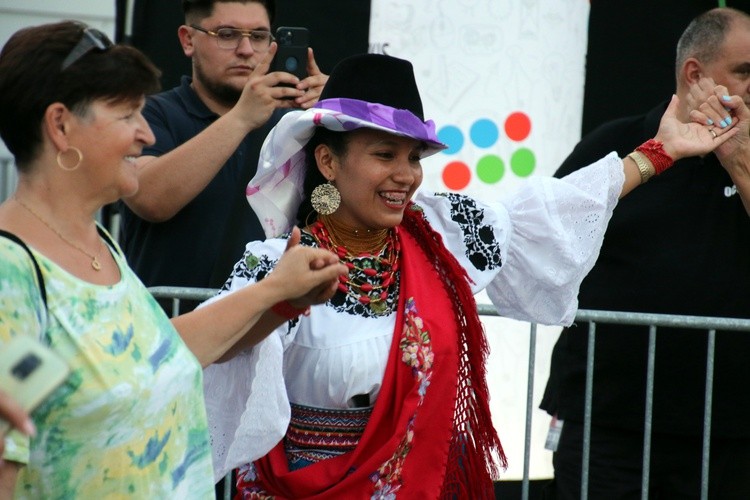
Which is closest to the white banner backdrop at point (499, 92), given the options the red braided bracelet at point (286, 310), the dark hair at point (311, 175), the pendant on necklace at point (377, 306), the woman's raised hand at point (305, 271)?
the dark hair at point (311, 175)

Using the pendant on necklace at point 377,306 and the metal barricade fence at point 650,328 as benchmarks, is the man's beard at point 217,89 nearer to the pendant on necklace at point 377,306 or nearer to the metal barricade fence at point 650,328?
the metal barricade fence at point 650,328

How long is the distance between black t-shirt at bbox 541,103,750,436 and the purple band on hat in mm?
1425

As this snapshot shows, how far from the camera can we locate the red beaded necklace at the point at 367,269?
3.26 m

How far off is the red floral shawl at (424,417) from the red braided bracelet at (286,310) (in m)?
0.39

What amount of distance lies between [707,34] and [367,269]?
2029 millimetres

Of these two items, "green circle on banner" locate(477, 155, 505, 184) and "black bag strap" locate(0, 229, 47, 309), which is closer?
"black bag strap" locate(0, 229, 47, 309)

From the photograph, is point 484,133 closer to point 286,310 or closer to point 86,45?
point 286,310

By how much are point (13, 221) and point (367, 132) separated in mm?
1180

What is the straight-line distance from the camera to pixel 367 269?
10.8ft

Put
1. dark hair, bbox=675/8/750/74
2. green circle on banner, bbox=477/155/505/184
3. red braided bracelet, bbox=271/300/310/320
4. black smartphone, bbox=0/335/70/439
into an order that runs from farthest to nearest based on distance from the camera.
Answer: green circle on banner, bbox=477/155/505/184 → dark hair, bbox=675/8/750/74 → red braided bracelet, bbox=271/300/310/320 → black smartphone, bbox=0/335/70/439

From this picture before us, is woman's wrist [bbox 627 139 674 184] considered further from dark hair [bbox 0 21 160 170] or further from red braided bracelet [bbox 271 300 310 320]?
dark hair [bbox 0 21 160 170]

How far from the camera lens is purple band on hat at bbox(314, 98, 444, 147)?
323 centimetres

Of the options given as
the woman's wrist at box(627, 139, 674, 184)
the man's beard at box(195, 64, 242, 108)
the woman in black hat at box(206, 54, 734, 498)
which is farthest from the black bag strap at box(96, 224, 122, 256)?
the man's beard at box(195, 64, 242, 108)

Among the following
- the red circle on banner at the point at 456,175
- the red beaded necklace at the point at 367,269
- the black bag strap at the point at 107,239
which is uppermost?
the red circle on banner at the point at 456,175
